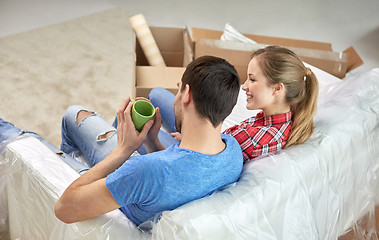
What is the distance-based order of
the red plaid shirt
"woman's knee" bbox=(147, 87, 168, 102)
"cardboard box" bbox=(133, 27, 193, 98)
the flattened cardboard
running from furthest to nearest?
the flattened cardboard → "cardboard box" bbox=(133, 27, 193, 98) → "woman's knee" bbox=(147, 87, 168, 102) → the red plaid shirt

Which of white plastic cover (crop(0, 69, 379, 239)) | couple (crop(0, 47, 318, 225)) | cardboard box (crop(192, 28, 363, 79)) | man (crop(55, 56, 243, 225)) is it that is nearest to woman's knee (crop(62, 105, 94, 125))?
white plastic cover (crop(0, 69, 379, 239))

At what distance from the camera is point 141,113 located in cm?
108

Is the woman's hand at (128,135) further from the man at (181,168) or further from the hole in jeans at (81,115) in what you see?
the hole in jeans at (81,115)

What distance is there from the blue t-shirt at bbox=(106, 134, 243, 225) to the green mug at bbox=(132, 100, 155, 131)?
164mm

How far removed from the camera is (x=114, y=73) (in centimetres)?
247

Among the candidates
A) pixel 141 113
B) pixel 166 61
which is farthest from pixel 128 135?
pixel 166 61

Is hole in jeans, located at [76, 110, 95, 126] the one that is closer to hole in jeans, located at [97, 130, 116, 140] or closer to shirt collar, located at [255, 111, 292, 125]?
hole in jeans, located at [97, 130, 116, 140]

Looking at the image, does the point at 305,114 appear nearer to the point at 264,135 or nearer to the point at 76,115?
the point at 264,135

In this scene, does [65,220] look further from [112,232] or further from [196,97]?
[196,97]

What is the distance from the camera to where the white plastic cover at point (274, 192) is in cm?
88

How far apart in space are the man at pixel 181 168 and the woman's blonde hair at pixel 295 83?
307mm

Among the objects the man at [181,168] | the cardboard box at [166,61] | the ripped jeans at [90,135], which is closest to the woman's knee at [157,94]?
the cardboard box at [166,61]

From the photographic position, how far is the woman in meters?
1.14

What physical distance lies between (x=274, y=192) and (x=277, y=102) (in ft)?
1.12
